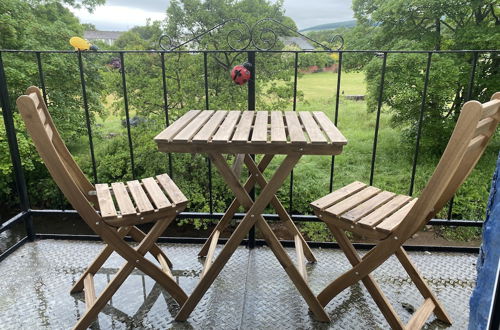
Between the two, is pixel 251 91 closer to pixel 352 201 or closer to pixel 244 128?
pixel 244 128

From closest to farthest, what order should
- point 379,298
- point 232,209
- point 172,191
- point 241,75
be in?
point 379,298 → point 172,191 → point 241,75 → point 232,209

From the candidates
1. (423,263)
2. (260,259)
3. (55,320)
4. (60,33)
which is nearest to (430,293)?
(423,263)

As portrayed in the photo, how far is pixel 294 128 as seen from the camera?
1.83 metres

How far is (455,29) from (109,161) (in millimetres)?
9594

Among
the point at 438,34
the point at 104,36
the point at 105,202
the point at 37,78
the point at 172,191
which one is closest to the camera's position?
the point at 105,202

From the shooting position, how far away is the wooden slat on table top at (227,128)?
5.31 feet

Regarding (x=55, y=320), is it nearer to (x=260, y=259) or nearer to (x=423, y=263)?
(x=260, y=259)

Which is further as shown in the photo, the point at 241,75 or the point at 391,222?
the point at 241,75

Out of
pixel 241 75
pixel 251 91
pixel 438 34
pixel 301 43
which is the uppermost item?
pixel 438 34

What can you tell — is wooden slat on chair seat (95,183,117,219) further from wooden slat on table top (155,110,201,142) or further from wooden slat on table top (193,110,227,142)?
wooden slat on table top (193,110,227,142)

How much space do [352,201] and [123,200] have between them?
3.74ft

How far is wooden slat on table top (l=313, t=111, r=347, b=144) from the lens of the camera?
159cm

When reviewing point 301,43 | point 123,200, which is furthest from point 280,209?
point 301,43

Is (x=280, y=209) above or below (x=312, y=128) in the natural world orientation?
below
